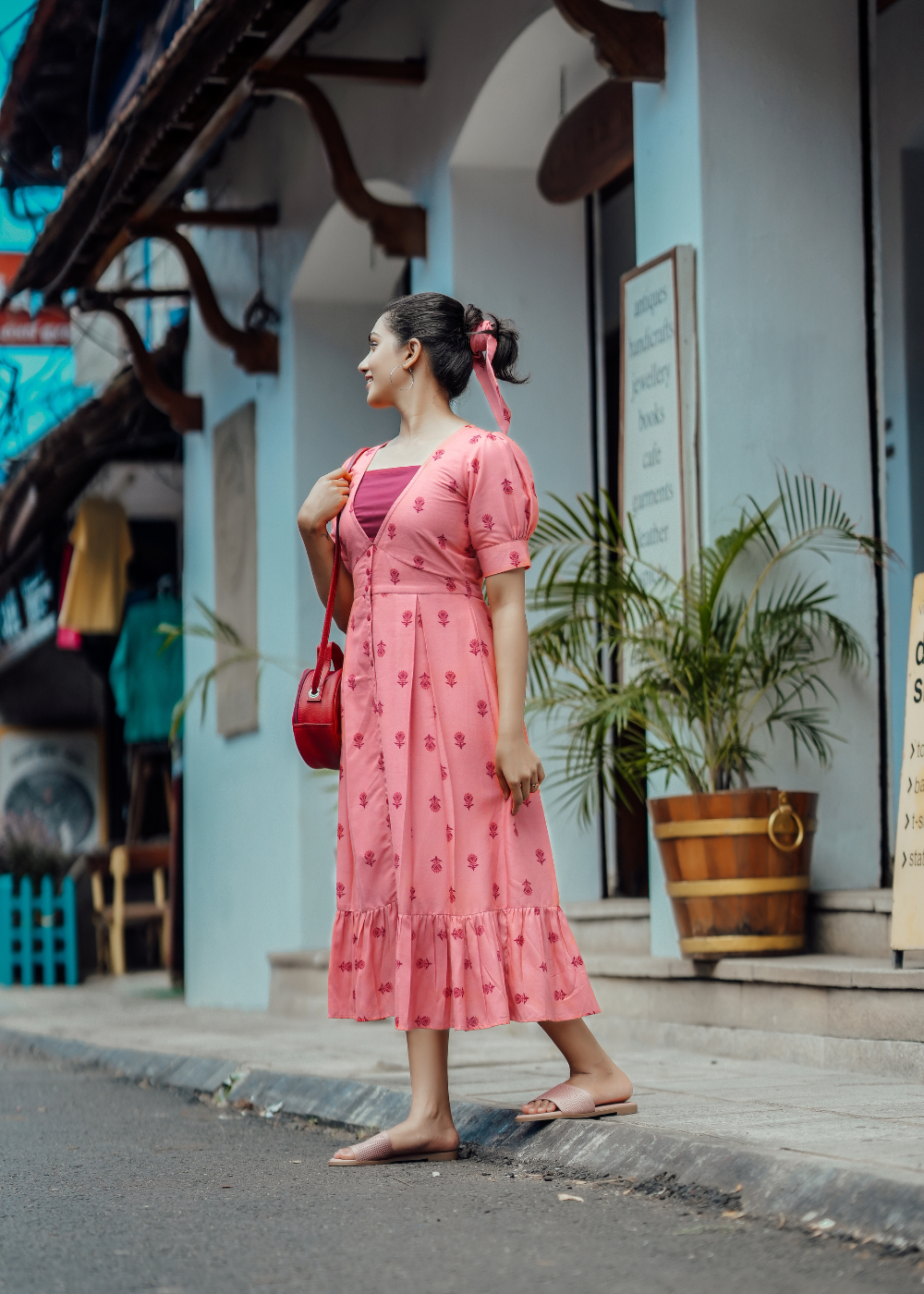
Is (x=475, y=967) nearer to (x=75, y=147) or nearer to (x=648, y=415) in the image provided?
(x=648, y=415)

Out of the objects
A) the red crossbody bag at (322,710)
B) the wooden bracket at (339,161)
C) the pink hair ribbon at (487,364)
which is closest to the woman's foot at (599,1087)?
the red crossbody bag at (322,710)

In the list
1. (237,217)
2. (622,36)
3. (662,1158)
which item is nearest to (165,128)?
(237,217)

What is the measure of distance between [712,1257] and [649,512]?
345 cm

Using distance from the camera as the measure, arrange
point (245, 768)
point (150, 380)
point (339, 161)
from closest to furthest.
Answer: point (339, 161), point (245, 768), point (150, 380)

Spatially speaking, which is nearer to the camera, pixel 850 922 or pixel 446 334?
pixel 446 334

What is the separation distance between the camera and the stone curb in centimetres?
309

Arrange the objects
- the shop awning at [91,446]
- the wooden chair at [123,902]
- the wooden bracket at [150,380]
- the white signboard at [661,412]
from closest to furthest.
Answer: the white signboard at [661,412] → the wooden bracket at [150,380] → the shop awning at [91,446] → the wooden chair at [123,902]

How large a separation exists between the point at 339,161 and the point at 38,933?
7861 mm

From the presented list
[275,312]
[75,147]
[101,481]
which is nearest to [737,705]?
[275,312]

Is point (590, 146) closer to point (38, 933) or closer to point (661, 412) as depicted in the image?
point (661, 412)

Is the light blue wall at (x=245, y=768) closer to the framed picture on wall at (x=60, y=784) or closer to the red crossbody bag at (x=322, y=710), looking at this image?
the red crossbody bag at (x=322, y=710)

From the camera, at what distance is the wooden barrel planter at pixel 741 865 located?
542 cm

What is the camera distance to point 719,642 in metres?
5.62

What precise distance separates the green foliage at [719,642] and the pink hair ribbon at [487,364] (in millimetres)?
1398
